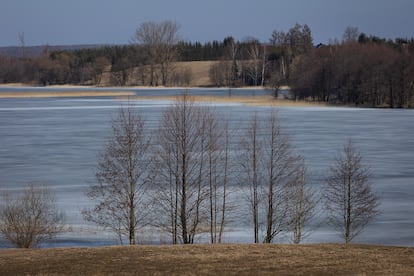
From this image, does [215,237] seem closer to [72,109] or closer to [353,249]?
[353,249]

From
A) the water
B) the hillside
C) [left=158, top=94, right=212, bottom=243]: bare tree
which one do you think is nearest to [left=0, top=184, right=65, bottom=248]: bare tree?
the water

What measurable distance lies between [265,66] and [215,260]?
10317 centimetres

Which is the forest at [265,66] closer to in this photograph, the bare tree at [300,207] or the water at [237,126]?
the water at [237,126]

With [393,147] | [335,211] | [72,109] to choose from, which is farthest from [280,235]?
[72,109]

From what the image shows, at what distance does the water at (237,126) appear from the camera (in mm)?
20406

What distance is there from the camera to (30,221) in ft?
62.6

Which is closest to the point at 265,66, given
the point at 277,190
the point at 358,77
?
the point at 358,77

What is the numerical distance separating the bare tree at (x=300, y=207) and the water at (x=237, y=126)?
45 centimetres

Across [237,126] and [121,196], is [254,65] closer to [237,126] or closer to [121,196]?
[237,126]

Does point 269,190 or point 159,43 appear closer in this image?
point 269,190

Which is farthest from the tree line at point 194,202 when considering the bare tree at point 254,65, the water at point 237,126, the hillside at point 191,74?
the hillside at point 191,74

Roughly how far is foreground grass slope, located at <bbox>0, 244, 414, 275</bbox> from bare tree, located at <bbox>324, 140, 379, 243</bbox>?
3667mm

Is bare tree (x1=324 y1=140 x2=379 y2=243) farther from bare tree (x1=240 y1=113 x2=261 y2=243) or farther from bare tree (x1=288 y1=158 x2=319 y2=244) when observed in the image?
bare tree (x1=240 y1=113 x2=261 y2=243)

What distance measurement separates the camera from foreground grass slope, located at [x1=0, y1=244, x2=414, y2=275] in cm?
1422
